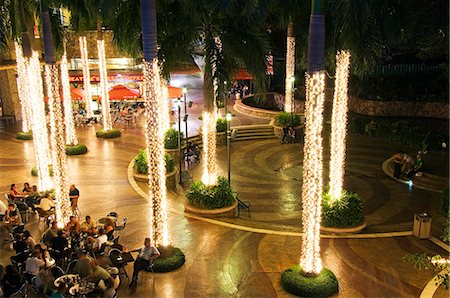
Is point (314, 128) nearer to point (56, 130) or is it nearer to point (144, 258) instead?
point (144, 258)

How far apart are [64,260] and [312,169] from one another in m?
7.83

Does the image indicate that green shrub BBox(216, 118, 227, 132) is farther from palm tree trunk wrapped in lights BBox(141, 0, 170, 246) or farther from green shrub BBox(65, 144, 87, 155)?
palm tree trunk wrapped in lights BBox(141, 0, 170, 246)

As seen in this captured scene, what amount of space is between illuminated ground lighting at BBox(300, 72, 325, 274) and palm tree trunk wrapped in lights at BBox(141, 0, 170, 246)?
4.17 m

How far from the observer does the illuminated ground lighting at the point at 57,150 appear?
53.6ft

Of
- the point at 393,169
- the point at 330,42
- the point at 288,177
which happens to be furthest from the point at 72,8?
the point at 393,169

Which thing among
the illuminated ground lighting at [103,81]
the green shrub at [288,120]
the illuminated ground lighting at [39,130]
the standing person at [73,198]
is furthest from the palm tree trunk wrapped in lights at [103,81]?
the standing person at [73,198]

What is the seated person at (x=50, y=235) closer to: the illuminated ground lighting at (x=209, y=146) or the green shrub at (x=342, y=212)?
the illuminated ground lighting at (x=209, y=146)

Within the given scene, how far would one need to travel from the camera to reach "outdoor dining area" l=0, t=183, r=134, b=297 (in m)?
12.6

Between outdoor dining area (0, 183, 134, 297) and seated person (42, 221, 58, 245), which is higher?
seated person (42, 221, 58, 245)

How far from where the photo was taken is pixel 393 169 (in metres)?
25.8

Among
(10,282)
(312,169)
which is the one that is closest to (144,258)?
(10,282)

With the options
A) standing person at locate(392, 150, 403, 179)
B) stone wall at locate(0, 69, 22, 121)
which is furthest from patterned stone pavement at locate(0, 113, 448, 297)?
stone wall at locate(0, 69, 22, 121)

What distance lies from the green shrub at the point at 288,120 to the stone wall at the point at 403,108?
677cm

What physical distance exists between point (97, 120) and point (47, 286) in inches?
974
